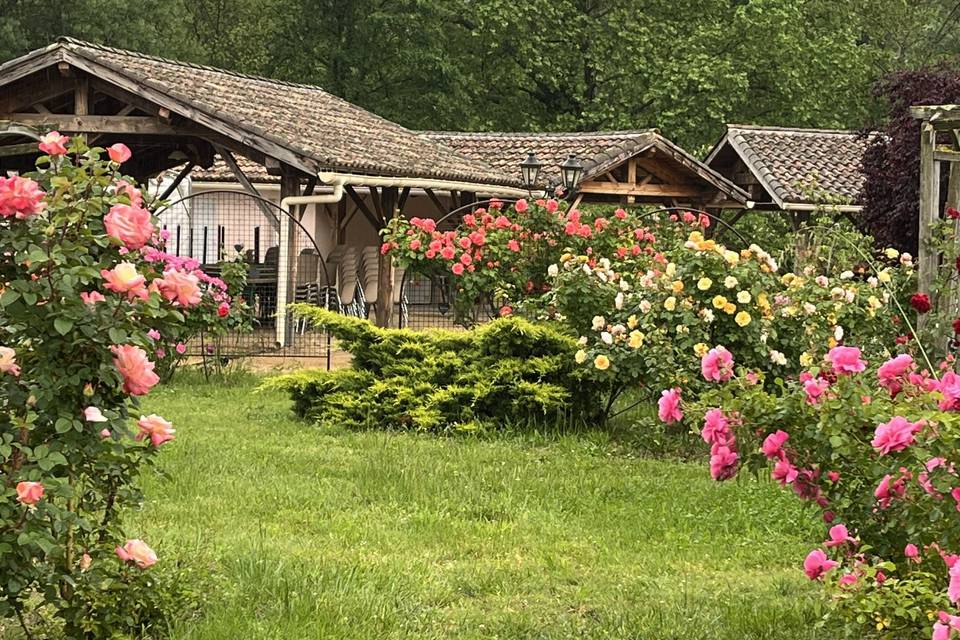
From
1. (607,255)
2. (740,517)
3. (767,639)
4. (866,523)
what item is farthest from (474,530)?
(607,255)

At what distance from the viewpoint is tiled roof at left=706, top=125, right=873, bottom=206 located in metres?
22.0

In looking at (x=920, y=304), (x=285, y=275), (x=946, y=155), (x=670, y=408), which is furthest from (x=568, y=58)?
(x=670, y=408)

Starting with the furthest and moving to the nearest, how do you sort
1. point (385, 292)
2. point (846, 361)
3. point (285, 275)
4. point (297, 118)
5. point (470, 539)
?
point (297, 118), point (385, 292), point (285, 275), point (470, 539), point (846, 361)

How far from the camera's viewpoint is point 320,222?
2209 cm

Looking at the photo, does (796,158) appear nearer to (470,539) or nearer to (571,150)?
(571,150)

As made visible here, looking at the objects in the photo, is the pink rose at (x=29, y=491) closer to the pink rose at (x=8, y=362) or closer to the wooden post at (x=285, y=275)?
the pink rose at (x=8, y=362)

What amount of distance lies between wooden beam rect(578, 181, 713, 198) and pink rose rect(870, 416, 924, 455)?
56.9 ft

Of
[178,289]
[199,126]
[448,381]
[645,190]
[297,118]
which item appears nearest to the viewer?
[178,289]

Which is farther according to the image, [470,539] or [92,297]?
[470,539]

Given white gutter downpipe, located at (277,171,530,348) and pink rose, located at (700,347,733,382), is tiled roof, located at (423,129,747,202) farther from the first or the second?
pink rose, located at (700,347,733,382)

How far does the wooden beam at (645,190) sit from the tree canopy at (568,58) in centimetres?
961

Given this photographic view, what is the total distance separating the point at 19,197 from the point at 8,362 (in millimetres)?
434

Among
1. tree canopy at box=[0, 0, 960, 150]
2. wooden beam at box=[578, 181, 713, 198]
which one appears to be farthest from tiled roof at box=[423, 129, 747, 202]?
tree canopy at box=[0, 0, 960, 150]

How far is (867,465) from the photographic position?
3.73m
